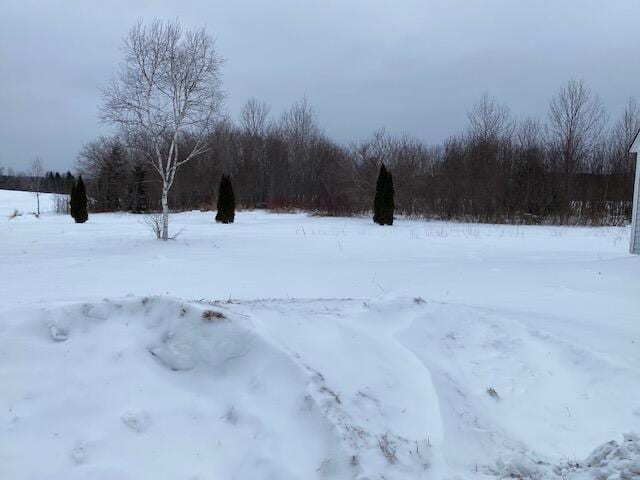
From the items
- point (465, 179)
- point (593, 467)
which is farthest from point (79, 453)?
point (465, 179)

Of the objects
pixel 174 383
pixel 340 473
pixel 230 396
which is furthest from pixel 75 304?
pixel 340 473

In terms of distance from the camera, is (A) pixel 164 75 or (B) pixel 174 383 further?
(A) pixel 164 75

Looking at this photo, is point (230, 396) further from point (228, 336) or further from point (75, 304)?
point (75, 304)

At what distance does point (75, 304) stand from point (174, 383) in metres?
1.09

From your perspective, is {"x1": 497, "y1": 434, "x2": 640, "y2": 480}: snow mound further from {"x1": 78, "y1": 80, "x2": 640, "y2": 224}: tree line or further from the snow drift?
{"x1": 78, "y1": 80, "x2": 640, "y2": 224}: tree line

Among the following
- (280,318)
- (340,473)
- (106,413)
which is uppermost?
(280,318)

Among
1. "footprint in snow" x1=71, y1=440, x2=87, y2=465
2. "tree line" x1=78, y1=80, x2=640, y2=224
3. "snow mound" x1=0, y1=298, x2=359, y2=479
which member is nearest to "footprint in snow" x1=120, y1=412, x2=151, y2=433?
"snow mound" x1=0, y1=298, x2=359, y2=479

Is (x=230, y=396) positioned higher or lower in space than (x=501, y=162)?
lower

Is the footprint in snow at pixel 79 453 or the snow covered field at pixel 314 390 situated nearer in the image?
the footprint in snow at pixel 79 453

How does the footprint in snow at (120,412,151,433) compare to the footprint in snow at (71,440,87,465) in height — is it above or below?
above

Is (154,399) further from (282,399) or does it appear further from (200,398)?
(282,399)

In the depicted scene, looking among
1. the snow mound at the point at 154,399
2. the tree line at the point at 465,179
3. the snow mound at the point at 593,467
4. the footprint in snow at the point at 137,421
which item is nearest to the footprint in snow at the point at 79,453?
the snow mound at the point at 154,399

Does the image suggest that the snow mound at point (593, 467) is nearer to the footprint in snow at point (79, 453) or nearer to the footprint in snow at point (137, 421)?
the footprint in snow at point (137, 421)

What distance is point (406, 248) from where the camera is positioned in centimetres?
1250
